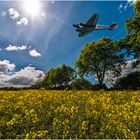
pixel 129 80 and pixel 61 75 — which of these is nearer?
pixel 129 80

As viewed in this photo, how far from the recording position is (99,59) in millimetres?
94188

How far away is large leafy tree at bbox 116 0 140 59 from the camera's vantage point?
5075cm

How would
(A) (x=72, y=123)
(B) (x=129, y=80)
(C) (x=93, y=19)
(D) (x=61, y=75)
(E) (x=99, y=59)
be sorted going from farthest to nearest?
(D) (x=61, y=75)
(E) (x=99, y=59)
(B) (x=129, y=80)
(C) (x=93, y=19)
(A) (x=72, y=123)

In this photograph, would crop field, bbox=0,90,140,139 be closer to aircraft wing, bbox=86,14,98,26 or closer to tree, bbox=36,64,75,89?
aircraft wing, bbox=86,14,98,26

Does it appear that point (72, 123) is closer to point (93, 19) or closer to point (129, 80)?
point (93, 19)

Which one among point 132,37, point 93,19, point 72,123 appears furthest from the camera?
point 93,19

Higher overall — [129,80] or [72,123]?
[129,80]

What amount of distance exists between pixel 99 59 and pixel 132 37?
142ft

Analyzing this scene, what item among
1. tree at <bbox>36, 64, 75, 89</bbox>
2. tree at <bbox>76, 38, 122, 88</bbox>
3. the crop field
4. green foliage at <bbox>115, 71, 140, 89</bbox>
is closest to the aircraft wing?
green foliage at <bbox>115, 71, 140, 89</bbox>

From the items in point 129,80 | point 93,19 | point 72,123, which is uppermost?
point 93,19

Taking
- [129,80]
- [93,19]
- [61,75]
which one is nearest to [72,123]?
[93,19]

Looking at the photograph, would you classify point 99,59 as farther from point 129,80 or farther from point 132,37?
point 132,37

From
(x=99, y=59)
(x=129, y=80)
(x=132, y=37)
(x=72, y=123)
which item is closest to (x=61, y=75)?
(x=99, y=59)

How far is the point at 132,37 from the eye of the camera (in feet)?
167
